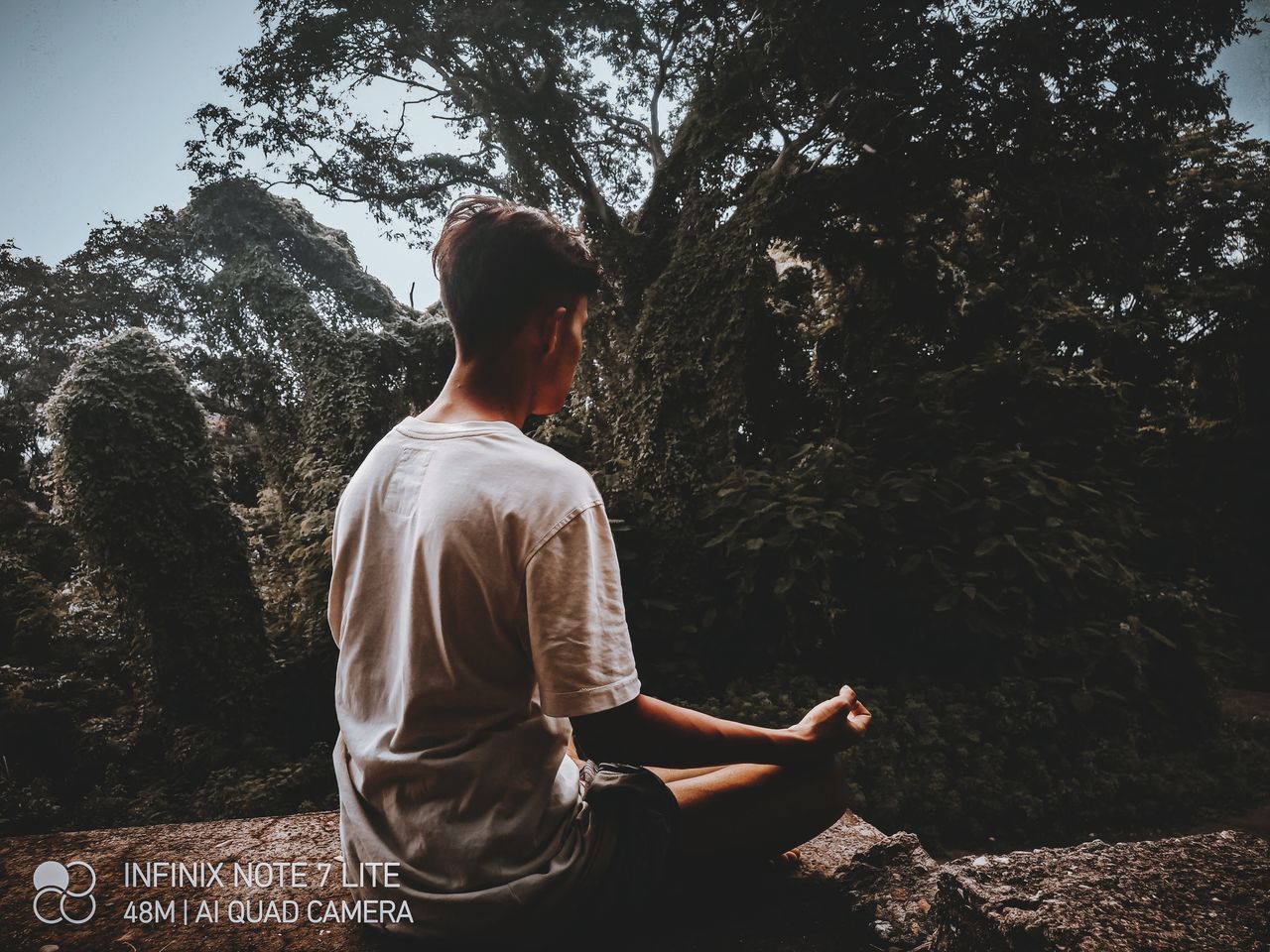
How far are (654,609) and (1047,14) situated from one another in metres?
6.71

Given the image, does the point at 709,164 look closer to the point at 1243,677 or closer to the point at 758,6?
the point at 758,6

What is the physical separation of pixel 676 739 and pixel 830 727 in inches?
17.7

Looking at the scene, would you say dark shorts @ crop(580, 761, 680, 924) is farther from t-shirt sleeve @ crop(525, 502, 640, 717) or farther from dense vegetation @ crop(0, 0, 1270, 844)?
dense vegetation @ crop(0, 0, 1270, 844)

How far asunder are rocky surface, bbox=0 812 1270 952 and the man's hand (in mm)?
380

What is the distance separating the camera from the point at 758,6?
620cm

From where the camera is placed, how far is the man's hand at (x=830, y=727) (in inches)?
47.0

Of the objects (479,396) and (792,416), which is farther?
(792,416)

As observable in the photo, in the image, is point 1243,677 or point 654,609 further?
point 1243,677

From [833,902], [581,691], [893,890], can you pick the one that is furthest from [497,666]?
[893,890]

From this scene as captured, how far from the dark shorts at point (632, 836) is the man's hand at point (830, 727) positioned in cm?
32

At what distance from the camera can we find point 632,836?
3.43 feet

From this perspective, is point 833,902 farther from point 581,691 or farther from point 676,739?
point 581,691

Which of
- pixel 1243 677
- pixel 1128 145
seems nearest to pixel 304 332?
pixel 1128 145

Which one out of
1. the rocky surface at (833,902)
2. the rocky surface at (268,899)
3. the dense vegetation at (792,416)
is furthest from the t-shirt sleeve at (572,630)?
the dense vegetation at (792,416)
